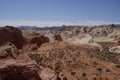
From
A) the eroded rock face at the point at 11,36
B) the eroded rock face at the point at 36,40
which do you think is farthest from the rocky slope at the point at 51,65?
the eroded rock face at the point at 36,40

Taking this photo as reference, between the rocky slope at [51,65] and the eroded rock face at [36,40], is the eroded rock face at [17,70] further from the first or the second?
the eroded rock face at [36,40]

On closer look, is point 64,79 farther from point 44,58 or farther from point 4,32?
point 4,32

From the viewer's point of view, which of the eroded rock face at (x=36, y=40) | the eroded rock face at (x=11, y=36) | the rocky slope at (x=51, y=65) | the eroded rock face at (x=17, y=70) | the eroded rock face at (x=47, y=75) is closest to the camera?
the eroded rock face at (x=17, y=70)

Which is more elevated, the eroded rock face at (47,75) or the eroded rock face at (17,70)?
the eroded rock face at (17,70)

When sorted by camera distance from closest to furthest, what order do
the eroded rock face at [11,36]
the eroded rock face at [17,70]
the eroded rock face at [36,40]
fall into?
the eroded rock face at [17,70] → the eroded rock face at [11,36] → the eroded rock face at [36,40]

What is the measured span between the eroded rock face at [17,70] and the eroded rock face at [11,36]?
3142 centimetres

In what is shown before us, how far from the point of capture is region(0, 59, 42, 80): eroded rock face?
2086cm

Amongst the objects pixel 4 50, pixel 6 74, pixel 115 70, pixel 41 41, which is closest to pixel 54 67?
pixel 115 70

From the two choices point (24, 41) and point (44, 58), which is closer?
point (44, 58)

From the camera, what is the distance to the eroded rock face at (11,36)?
177 feet

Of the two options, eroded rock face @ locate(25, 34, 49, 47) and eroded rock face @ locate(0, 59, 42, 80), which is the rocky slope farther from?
eroded rock face @ locate(25, 34, 49, 47)

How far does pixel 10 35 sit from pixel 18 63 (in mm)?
34819

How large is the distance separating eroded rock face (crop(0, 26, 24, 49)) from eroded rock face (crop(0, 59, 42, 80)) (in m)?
31.4

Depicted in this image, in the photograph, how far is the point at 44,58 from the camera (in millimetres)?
43438
